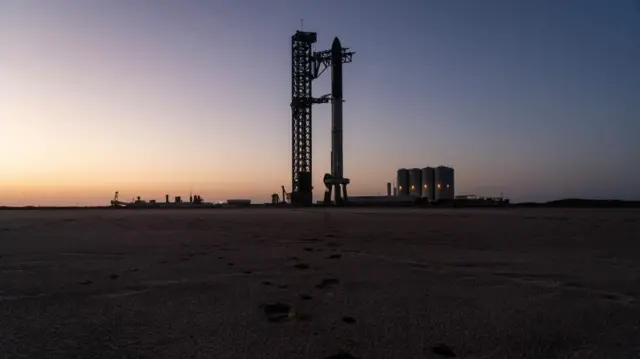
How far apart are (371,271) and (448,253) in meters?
2.37

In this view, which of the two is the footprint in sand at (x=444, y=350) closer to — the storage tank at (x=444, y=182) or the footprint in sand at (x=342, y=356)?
the footprint in sand at (x=342, y=356)

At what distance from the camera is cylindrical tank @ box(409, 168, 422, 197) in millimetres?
94125

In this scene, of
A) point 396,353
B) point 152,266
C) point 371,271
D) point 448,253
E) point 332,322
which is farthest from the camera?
point 448,253

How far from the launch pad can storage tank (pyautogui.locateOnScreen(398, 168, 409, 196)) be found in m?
35.4

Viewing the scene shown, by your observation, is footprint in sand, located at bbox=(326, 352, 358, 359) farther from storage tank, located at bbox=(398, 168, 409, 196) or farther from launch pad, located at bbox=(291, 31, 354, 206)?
storage tank, located at bbox=(398, 168, 409, 196)

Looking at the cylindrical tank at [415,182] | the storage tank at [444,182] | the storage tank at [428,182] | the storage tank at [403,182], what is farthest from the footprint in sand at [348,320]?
the storage tank at [403,182]

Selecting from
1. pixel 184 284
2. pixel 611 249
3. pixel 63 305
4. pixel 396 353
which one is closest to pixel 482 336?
pixel 396 353

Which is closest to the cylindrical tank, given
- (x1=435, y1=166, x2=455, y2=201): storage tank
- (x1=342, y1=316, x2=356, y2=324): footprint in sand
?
(x1=435, y1=166, x2=455, y2=201): storage tank

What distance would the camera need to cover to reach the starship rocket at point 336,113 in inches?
2464

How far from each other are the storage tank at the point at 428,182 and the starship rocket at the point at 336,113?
34425 millimetres

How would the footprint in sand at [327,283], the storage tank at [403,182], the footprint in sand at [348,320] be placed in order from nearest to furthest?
the footprint in sand at [348,320] < the footprint in sand at [327,283] < the storage tank at [403,182]

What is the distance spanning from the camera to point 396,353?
8.64ft

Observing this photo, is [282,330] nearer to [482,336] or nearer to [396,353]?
[396,353]

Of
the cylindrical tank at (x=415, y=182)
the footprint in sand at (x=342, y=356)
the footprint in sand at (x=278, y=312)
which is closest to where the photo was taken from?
the footprint in sand at (x=342, y=356)
